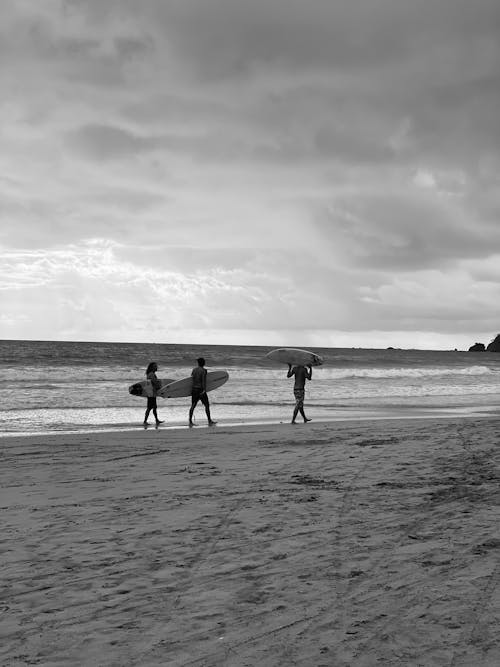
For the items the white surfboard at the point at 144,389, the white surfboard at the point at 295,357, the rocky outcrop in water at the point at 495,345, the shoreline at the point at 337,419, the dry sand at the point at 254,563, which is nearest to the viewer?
the dry sand at the point at 254,563

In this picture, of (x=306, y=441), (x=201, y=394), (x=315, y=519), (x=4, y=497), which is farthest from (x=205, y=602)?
(x=201, y=394)

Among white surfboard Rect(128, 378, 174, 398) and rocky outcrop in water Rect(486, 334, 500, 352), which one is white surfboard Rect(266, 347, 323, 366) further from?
rocky outcrop in water Rect(486, 334, 500, 352)

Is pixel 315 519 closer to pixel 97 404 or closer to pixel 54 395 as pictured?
pixel 97 404

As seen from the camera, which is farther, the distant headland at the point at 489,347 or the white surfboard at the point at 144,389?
the distant headland at the point at 489,347

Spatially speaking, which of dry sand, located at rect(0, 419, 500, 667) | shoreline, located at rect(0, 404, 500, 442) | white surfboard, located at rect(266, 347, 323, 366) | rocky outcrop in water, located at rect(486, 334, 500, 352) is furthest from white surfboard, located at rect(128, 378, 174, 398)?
rocky outcrop in water, located at rect(486, 334, 500, 352)

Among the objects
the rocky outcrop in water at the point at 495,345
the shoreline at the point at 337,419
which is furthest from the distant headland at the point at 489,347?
the shoreline at the point at 337,419

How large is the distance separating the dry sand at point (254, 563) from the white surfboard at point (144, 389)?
744 centimetres

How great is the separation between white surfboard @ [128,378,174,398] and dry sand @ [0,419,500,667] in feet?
24.4

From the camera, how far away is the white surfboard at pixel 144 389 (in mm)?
18062

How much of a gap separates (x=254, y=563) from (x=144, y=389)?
14.6 meters

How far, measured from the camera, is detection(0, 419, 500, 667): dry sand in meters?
3.88

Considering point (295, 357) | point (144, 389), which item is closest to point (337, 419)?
point (295, 357)

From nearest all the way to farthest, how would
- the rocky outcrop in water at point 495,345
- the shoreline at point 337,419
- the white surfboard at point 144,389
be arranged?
the shoreline at point 337,419 → the white surfboard at point 144,389 → the rocky outcrop in water at point 495,345

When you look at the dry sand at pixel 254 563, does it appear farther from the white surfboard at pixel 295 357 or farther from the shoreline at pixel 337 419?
the white surfboard at pixel 295 357
